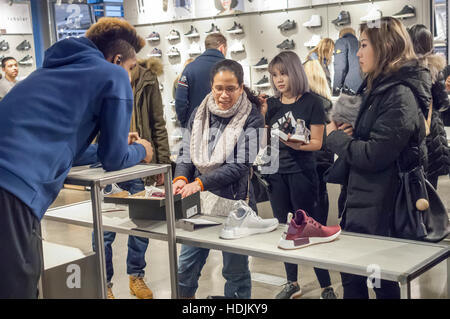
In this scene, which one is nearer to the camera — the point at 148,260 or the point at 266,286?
the point at 266,286

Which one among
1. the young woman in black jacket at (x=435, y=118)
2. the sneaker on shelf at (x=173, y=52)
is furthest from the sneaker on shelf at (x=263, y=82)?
the young woman in black jacket at (x=435, y=118)

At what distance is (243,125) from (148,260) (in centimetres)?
222

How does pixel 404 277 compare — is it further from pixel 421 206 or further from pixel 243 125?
pixel 243 125

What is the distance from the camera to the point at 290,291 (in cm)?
365

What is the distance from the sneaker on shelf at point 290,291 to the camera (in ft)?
11.9

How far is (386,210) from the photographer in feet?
8.63

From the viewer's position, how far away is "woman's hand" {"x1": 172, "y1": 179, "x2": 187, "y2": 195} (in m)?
2.91

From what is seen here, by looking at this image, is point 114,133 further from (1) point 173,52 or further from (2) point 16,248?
(1) point 173,52

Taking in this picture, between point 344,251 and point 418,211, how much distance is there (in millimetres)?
599

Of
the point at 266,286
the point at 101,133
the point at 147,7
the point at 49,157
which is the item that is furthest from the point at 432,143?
the point at 147,7

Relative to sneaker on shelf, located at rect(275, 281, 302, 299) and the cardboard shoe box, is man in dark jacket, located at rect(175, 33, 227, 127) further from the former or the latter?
the cardboard shoe box

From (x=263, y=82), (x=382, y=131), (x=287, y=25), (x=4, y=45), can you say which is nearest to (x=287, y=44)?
(x=287, y=25)

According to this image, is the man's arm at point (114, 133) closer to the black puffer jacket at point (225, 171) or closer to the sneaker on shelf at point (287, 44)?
the black puffer jacket at point (225, 171)

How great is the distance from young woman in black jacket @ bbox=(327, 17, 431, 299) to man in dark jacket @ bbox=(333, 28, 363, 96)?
3.40 metres
